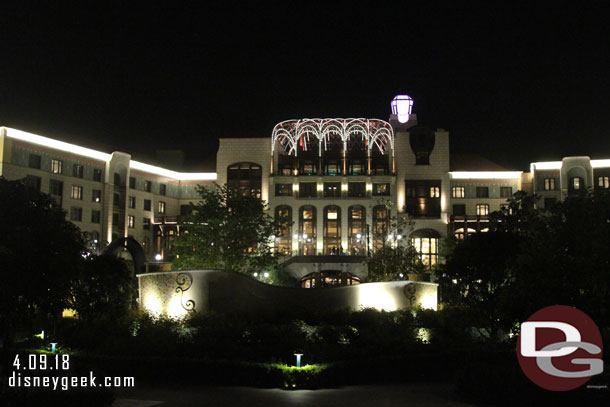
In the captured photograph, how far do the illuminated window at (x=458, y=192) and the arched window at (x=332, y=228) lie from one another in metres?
14.6

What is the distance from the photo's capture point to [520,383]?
1688 centimetres

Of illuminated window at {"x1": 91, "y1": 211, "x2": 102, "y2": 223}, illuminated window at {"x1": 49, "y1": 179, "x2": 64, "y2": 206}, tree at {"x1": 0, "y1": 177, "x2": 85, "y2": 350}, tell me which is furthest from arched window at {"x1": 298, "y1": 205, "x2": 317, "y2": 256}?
tree at {"x1": 0, "y1": 177, "x2": 85, "y2": 350}

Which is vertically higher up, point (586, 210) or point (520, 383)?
point (586, 210)

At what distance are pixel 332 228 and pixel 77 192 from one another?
94.4 ft

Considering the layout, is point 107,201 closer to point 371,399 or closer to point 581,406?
point 371,399

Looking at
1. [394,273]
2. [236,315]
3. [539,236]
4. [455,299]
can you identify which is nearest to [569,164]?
[394,273]

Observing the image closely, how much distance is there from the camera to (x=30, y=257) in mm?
21062

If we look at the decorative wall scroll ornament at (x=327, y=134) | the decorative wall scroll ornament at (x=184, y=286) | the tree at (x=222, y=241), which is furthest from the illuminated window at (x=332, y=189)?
the decorative wall scroll ornament at (x=184, y=286)

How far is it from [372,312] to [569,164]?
53133mm

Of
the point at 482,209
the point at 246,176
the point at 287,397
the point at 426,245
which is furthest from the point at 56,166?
the point at 287,397

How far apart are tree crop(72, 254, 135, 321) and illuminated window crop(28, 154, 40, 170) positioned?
130 feet

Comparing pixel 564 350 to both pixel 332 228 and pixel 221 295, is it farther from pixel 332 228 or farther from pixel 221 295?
pixel 332 228

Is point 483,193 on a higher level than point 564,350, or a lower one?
higher

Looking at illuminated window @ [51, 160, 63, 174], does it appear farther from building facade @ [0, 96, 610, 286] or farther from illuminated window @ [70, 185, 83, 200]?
building facade @ [0, 96, 610, 286]
